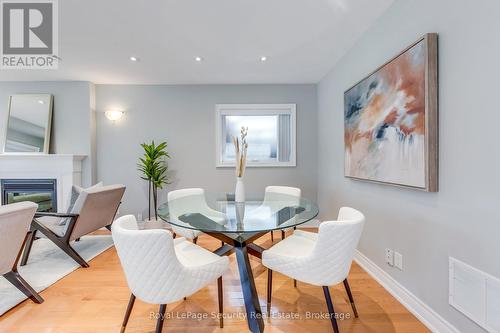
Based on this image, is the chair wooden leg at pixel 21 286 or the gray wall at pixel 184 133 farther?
the gray wall at pixel 184 133

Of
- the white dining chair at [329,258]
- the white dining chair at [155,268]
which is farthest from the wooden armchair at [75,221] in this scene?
the white dining chair at [329,258]

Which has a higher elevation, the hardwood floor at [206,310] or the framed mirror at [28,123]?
the framed mirror at [28,123]

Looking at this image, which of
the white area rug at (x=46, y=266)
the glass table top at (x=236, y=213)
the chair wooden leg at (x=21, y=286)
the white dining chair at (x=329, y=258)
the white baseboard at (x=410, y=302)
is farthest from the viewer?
the white area rug at (x=46, y=266)

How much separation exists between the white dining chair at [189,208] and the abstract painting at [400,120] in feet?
4.67

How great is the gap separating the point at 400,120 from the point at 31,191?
4.95 meters

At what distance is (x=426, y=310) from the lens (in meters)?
1.65

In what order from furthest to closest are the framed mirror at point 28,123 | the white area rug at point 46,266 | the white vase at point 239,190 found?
the framed mirror at point 28,123
the white vase at point 239,190
the white area rug at point 46,266

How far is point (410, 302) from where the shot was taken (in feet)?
5.90

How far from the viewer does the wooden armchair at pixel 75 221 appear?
2.50 metres

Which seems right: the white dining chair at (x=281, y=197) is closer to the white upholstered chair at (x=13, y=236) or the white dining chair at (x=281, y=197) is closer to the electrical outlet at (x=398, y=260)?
the electrical outlet at (x=398, y=260)

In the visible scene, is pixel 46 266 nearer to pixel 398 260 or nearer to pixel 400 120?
pixel 398 260

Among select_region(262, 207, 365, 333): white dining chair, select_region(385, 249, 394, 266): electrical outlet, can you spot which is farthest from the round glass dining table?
select_region(385, 249, 394, 266): electrical outlet

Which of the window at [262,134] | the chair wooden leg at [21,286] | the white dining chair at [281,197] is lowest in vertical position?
the chair wooden leg at [21,286]

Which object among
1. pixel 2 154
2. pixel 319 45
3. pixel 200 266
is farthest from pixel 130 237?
pixel 2 154
